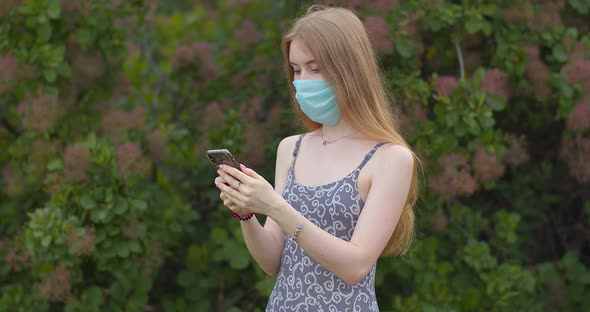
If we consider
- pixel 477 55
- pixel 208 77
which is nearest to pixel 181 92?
pixel 208 77

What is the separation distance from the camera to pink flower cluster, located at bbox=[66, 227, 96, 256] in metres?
3.12

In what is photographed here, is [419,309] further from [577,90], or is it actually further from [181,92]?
[181,92]

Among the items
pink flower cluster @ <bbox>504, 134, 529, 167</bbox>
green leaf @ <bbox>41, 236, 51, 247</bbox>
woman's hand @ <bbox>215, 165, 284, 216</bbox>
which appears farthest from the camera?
pink flower cluster @ <bbox>504, 134, 529, 167</bbox>

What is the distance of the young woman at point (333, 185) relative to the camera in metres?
1.90

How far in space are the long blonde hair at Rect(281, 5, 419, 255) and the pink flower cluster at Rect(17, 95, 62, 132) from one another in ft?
5.20

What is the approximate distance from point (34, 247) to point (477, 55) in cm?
208

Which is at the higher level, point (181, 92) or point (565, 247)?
point (181, 92)

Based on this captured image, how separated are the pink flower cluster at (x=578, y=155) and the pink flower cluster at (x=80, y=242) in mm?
2035

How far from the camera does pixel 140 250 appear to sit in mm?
3314

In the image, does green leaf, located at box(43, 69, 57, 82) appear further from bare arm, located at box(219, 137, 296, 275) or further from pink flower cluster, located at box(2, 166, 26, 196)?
bare arm, located at box(219, 137, 296, 275)

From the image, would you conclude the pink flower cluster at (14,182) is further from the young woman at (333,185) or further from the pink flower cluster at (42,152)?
the young woman at (333,185)

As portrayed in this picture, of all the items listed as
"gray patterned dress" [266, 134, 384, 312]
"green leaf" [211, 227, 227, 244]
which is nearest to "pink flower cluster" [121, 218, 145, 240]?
"green leaf" [211, 227, 227, 244]

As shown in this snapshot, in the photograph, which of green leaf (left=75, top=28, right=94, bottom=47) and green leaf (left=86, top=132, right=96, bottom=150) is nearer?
green leaf (left=86, top=132, right=96, bottom=150)

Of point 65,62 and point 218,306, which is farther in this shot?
point 218,306
